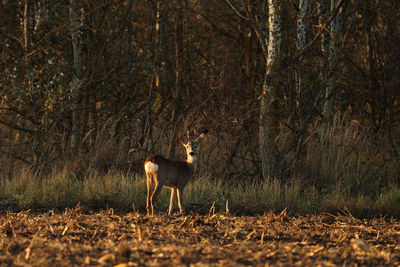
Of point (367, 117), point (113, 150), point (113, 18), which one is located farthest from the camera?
point (367, 117)

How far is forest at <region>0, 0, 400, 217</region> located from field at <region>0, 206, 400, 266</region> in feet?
3.28

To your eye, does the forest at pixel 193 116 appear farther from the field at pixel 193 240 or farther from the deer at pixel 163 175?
the field at pixel 193 240

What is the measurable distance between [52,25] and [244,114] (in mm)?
4845

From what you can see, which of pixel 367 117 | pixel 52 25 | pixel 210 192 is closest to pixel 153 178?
pixel 210 192

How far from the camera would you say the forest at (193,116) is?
8.30 metres

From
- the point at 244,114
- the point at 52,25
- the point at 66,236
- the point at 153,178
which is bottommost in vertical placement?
the point at 66,236

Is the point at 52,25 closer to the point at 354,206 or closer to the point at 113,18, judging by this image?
the point at 113,18

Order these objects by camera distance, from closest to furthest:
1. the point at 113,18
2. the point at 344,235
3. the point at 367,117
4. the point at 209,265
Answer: the point at 209,265
the point at 344,235
the point at 113,18
the point at 367,117

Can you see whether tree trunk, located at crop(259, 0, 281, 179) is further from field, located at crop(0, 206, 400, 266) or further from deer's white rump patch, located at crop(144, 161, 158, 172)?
deer's white rump patch, located at crop(144, 161, 158, 172)

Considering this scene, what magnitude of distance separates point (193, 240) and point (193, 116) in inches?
214

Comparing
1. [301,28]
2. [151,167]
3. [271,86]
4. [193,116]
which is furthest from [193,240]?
[193,116]

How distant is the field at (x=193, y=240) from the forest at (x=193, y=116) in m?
1.00

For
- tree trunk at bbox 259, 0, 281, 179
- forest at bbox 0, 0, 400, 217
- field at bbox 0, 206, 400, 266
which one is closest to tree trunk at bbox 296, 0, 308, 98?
forest at bbox 0, 0, 400, 217

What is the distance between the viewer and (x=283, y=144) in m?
10.6
